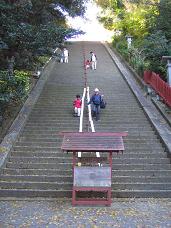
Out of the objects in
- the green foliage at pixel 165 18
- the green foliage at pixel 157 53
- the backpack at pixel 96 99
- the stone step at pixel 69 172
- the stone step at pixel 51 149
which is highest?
the green foliage at pixel 165 18

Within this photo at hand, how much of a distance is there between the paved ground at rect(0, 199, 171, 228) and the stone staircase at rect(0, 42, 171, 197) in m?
0.66

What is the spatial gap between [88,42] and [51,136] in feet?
110

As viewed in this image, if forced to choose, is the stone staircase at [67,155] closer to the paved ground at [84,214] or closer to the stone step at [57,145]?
the stone step at [57,145]

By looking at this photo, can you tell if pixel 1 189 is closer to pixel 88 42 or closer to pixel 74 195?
pixel 74 195

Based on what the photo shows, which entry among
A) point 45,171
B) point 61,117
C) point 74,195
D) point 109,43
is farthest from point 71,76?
point 109,43

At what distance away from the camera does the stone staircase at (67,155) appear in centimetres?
1262

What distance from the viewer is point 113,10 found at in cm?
4534

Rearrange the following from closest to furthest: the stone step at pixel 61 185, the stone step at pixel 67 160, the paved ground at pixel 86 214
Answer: the paved ground at pixel 86 214
the stone step at pixel 61 185
the stone step at pixel 67 160

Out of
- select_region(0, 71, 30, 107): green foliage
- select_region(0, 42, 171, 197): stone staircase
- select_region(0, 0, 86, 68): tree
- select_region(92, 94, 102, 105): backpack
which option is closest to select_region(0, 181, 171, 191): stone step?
select_region(0, 42, 171, 197): stone staircase

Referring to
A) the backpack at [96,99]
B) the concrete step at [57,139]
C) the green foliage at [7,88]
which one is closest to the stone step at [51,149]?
the concrete step at [57,139]

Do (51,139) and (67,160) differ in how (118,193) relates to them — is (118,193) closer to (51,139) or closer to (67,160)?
(67,160)

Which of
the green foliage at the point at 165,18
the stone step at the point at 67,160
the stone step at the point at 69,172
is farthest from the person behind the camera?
the green foliage at the point at 165,18

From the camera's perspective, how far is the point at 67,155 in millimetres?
14531

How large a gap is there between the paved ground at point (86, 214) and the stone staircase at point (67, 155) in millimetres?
661
